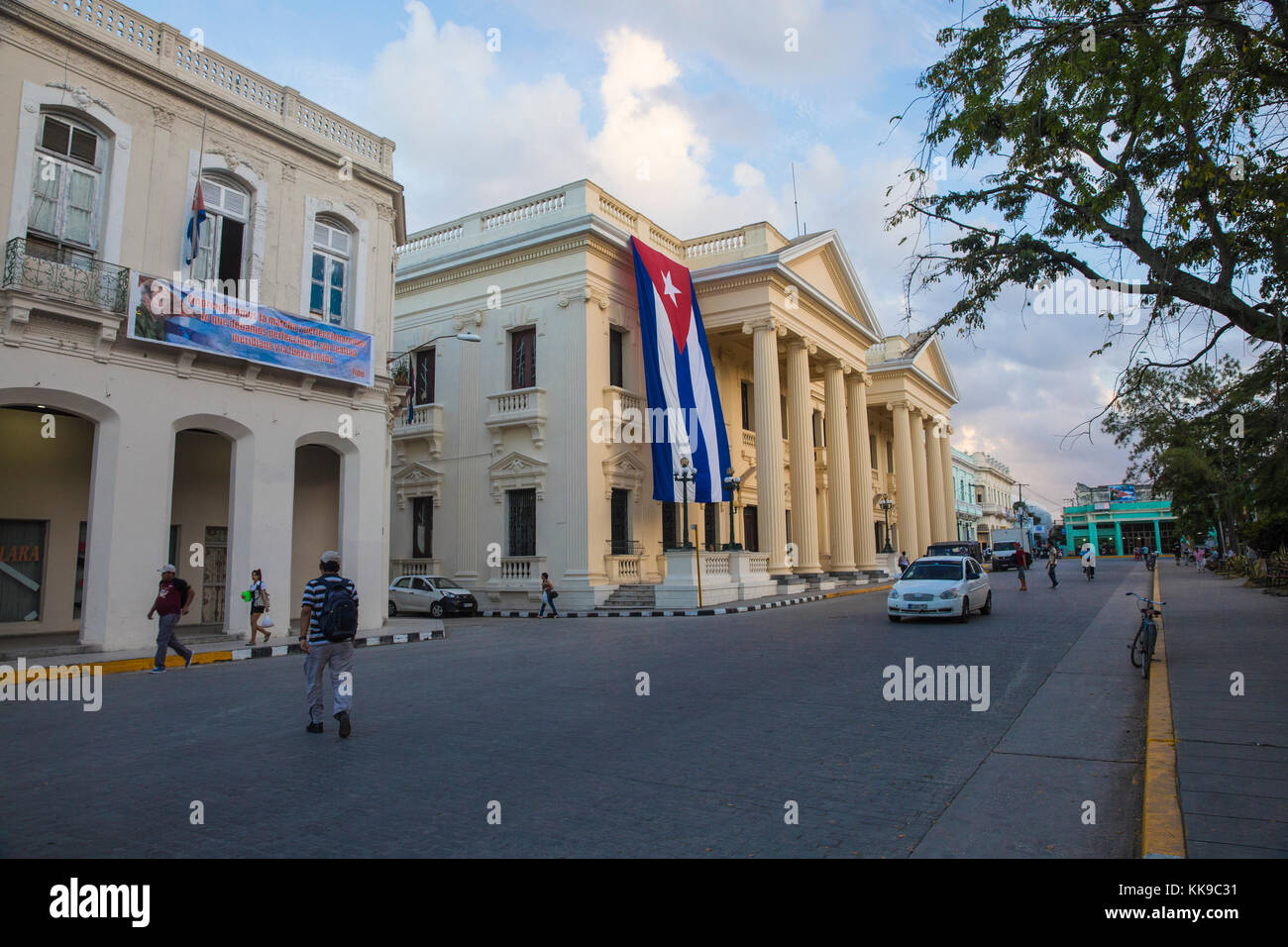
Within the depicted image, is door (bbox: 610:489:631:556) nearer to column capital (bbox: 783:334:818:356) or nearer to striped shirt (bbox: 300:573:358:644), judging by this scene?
column capital (bbox: 783:334:818:356)

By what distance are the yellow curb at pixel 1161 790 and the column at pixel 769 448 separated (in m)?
20.1

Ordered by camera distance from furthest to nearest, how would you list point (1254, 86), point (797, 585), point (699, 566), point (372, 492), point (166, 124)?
1. point (797, 585)
2. point (699, 566)
3. point (372, 492)
4. point (166, 124)
5. point (1254, 86)

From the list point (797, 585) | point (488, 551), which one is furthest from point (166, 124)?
point (797, 585)

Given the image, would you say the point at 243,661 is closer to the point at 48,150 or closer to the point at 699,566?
the point at 48,150

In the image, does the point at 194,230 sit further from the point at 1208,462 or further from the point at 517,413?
the point at 1208,462

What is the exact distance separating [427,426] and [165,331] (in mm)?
14593

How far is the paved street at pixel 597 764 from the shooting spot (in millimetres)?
4555

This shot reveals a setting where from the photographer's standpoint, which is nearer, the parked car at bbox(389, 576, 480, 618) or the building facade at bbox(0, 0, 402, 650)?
the building facade at bbox(0, 0, 402, 650)

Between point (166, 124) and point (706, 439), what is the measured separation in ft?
56.1

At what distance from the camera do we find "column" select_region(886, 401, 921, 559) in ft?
141

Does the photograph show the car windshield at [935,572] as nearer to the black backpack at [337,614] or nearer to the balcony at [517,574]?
the balcony at [517,574]

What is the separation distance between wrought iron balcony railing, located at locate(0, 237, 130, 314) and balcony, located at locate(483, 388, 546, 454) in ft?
A: 44.6

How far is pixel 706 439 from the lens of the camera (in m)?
26.8

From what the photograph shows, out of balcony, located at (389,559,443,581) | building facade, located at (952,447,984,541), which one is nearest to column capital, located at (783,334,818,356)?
balcony, located at (389,559,443,581)
